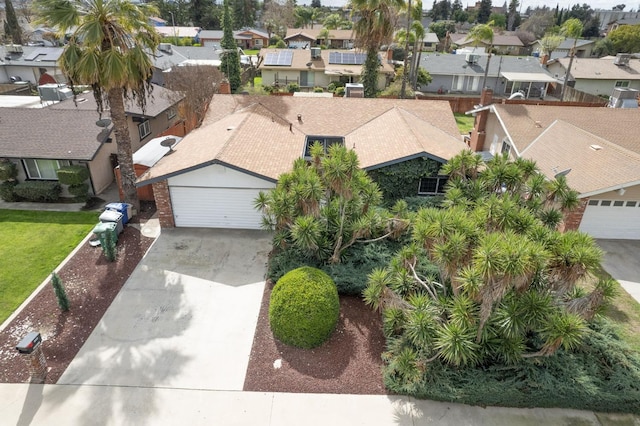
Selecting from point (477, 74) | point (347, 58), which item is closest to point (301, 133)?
point (347, 58)

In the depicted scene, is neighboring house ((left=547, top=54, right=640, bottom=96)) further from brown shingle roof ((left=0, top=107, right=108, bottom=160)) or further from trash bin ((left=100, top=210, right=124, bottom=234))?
trash bin ((left=100, top=210, right=124, bottom=234))

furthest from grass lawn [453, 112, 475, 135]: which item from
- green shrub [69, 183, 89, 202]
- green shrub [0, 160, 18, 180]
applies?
green shrub [0, 160, 18, 180]

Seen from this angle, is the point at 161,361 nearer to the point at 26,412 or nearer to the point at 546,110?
the point at 26,412

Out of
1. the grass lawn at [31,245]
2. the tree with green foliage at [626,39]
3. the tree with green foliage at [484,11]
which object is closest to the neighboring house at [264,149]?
the grass lawn at [31,245]

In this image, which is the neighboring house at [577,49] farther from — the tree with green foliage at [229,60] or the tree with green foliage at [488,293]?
the tree with green foliage at [488,293]

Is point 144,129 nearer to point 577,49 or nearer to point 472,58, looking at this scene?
point 472,58
